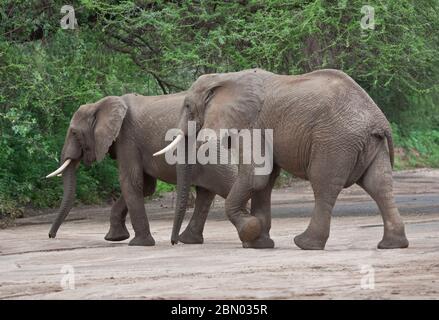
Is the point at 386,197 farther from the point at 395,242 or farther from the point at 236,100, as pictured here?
the point at 236,100

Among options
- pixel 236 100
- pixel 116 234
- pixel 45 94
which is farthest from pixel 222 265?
pixel 45 94

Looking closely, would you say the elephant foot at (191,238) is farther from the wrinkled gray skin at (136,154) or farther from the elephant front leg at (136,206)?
the elephant front leg at (136,206)

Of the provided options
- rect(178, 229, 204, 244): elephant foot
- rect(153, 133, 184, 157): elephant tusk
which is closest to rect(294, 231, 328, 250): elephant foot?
rect(153, 133, 184, 157): elephant tusk

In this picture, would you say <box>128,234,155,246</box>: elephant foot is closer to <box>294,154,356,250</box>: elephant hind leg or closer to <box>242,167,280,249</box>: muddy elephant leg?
<box>242,167,280,249</box>: muddy elephant leg

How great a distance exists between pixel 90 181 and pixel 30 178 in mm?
1818

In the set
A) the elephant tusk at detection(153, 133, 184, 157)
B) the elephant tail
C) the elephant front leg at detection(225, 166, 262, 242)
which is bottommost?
the elephant front leg at detection(225, 166, 262, 242)

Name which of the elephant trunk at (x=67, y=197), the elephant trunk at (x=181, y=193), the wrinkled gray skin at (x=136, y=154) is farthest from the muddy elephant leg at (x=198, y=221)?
the elephant trunk at (x=67, y=197)

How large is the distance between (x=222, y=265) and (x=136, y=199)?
147 inches

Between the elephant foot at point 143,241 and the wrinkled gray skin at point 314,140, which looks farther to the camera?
the elephant foot at point 143,241

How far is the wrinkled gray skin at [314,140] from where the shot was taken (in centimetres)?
1424

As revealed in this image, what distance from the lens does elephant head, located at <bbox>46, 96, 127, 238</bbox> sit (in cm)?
1672

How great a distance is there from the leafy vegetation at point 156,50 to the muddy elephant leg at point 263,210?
567 cm

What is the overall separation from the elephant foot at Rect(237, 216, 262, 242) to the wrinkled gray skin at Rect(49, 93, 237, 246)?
1288 millimetres

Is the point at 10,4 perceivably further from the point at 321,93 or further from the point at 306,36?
the point at 321,93
